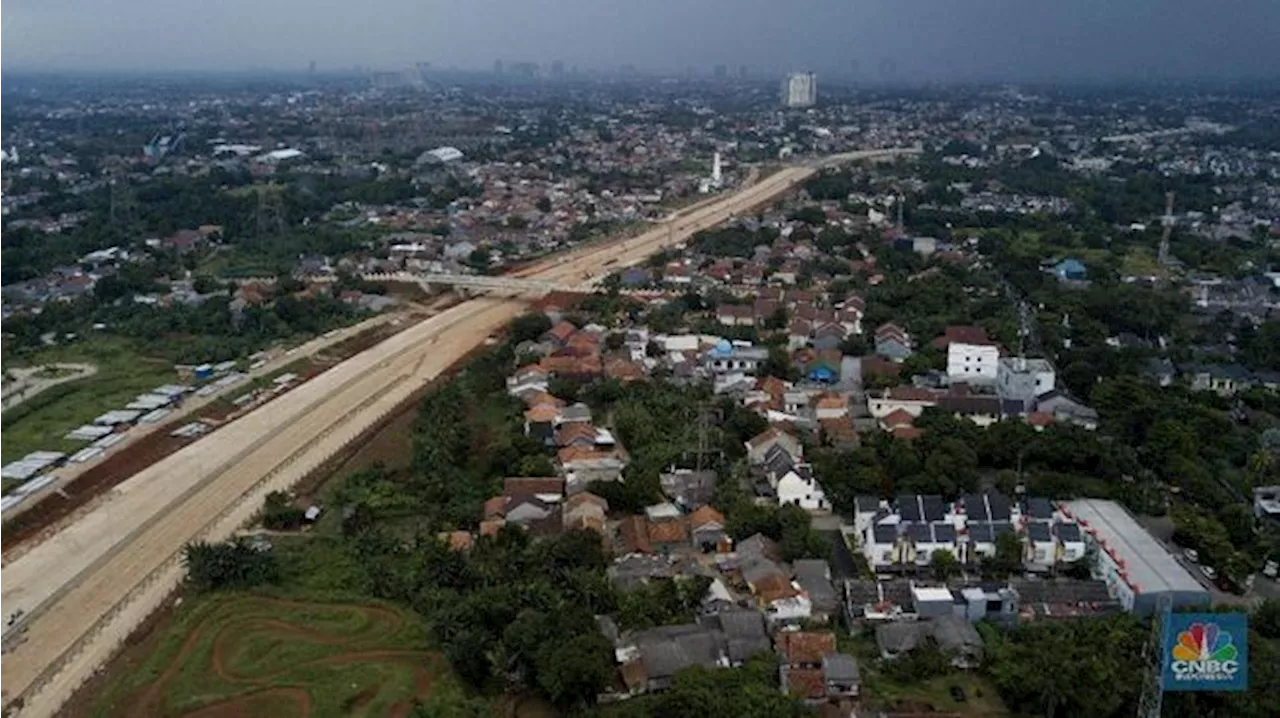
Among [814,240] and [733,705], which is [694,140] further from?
[733,705]

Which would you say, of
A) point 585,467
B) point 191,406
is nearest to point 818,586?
point 585,467

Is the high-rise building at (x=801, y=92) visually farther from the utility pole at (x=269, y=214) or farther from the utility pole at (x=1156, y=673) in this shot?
the utility pole at (x=1156, y=673)

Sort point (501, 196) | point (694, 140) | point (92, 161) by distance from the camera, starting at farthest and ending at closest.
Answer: point (694, 140), point (92, 161), point (501, 196)

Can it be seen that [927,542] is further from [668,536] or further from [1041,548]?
[668,536]

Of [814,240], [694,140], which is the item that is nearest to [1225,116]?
[694,140]

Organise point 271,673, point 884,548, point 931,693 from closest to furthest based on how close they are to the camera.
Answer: point 931,693 < point 271,673 < point 884,548

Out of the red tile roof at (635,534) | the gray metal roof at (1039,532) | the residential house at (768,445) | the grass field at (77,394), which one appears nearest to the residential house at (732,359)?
the residential house at (768,445)

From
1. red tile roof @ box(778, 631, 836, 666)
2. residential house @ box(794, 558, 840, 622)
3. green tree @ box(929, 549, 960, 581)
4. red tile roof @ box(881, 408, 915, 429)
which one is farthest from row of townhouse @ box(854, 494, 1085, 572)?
red tile roof @ box(881, 408, 915, 429)

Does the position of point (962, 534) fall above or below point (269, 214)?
below
